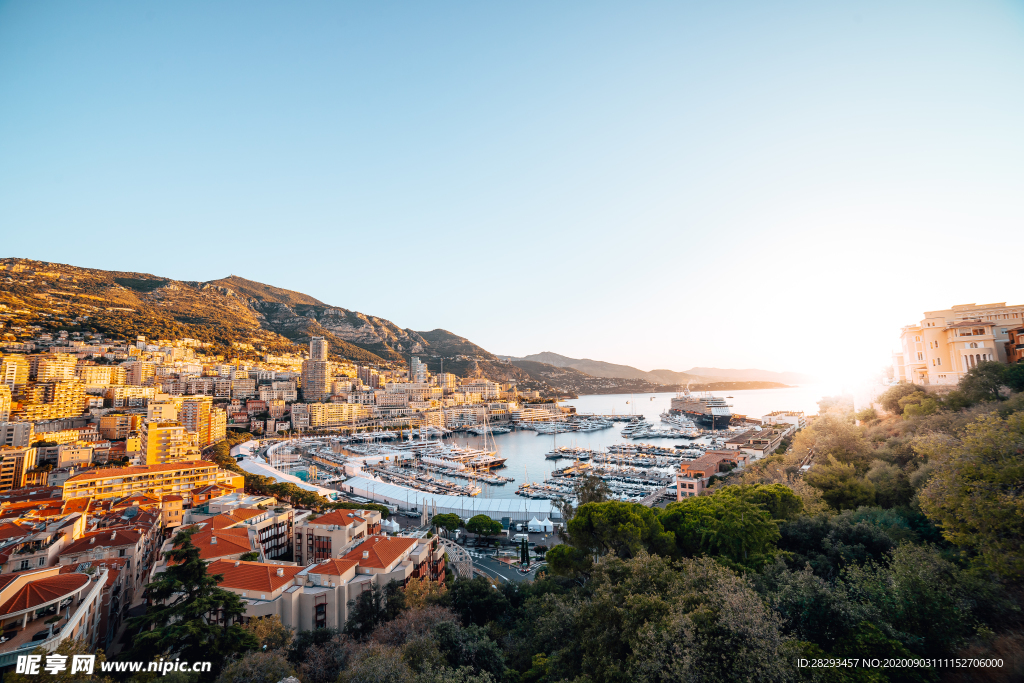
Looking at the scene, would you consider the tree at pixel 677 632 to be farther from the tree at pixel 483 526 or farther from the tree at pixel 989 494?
the tree at pixel 483 526

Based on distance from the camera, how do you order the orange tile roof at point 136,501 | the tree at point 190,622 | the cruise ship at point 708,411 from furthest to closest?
the cruise ship at point 708,411 → the orange tile roof at point 136,501 → the tree at point 190,622

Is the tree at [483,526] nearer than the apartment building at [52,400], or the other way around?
the tree at [483,526]

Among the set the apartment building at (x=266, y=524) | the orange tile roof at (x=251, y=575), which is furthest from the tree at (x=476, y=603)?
the apartment building at (x=266, y=524)

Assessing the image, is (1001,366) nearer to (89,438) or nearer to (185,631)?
(185,631)

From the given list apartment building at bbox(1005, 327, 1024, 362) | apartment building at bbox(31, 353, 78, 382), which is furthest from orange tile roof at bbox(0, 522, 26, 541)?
apartment building at bbox(31, 353, 78, 382)

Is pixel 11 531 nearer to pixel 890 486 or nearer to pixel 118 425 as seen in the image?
pixel 890 486

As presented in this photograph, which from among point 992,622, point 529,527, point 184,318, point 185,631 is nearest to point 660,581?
point 992,622
